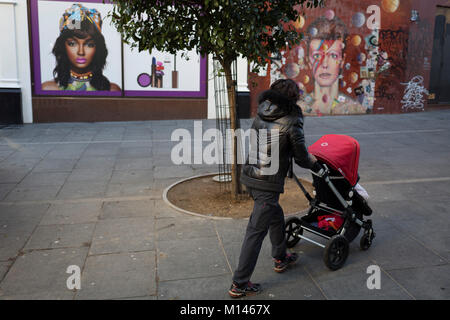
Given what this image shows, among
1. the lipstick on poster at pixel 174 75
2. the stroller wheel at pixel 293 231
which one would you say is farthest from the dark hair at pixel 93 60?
the stroller wheel at pixel 293 231

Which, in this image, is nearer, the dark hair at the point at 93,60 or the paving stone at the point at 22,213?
the paving stone at the point at 22,213

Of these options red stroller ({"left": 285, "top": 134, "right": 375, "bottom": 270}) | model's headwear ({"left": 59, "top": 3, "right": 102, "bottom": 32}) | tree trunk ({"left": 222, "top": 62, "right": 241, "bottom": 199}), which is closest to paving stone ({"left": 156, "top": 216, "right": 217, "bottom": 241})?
tree trunk ({"left": 222, "top": 62, "right": 241, "bottom": 199})

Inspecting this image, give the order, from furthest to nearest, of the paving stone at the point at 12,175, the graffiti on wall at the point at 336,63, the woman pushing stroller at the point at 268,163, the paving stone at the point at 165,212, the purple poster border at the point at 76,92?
the graffiti on wall at the point at 336,63 < the purple poster border at the point at 76,92 < the paving stone at the point at 12,175 < the paving stone at the point at 165,212 < the woman pushing stroller at the point at 268,163

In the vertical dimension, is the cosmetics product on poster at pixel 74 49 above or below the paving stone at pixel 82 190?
above

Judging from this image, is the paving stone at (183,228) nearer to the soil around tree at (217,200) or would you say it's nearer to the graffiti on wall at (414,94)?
the soil around tree at (217,200)

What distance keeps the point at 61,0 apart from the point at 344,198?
437 inches

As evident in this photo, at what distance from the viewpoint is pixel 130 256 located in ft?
14.1

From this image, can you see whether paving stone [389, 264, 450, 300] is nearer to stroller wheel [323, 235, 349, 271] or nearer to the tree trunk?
stroller wheel [323, 235, 349, 271]

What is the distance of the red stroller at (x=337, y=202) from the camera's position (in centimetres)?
405

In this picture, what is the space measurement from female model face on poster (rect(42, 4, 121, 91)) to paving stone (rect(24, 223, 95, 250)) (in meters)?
8.53

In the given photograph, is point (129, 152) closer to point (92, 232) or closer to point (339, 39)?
point (92, 232)

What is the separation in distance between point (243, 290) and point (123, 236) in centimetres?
179

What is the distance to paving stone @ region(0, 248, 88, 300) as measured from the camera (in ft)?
11.8

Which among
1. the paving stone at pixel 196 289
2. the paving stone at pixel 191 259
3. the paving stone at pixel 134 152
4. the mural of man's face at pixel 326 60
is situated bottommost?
the paving stone at pixel 196 289
